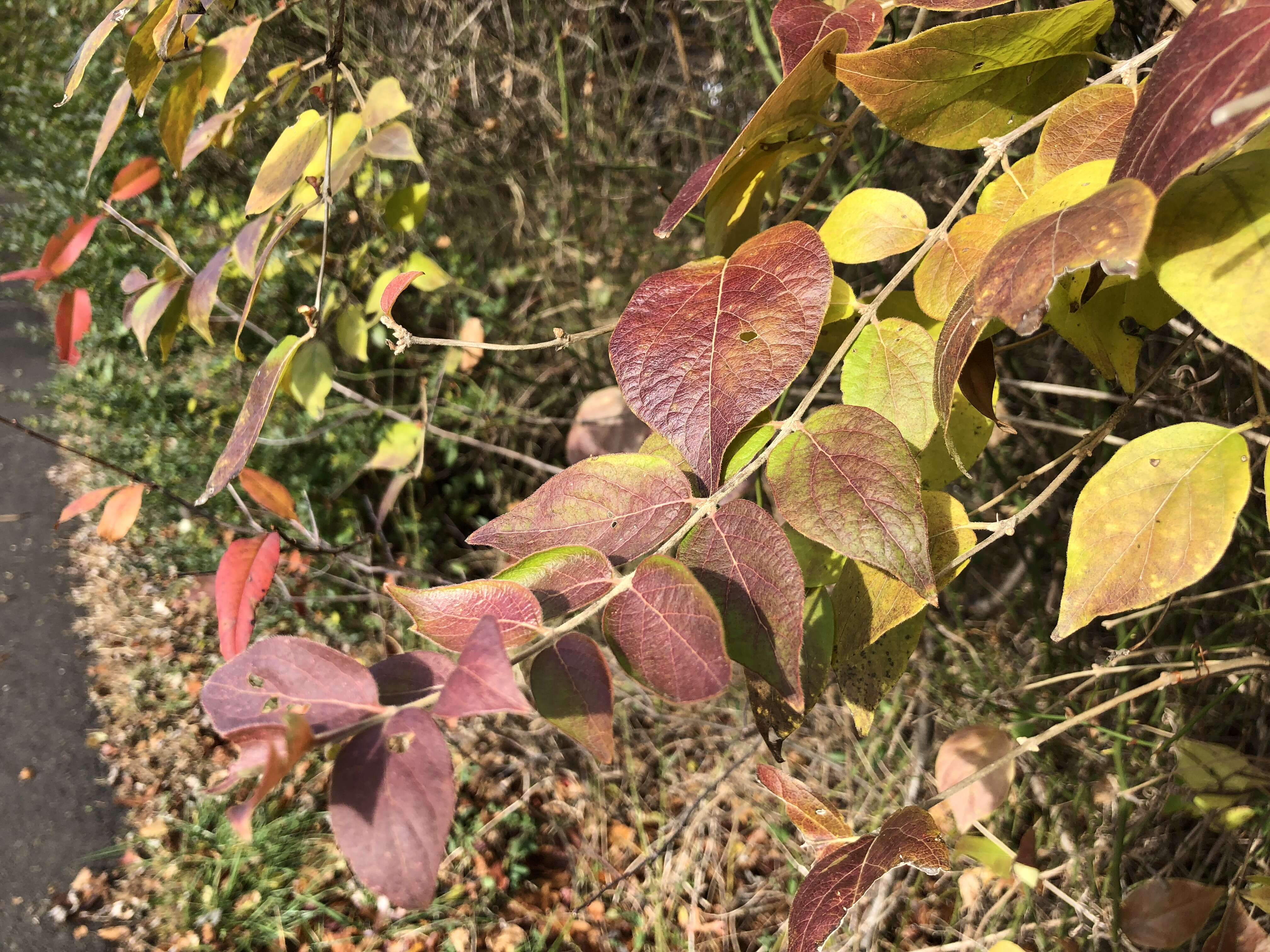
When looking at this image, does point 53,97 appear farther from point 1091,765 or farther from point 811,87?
point 1091,765

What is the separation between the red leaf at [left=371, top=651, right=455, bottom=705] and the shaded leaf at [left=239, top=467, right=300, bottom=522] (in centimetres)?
90

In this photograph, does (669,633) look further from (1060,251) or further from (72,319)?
(72,319)

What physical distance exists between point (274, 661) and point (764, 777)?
30 cm

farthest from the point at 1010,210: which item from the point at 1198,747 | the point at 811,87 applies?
the point at 1198,747

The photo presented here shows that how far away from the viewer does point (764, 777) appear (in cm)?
47

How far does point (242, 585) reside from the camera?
1.03 meters

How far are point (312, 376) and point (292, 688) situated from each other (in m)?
0.84

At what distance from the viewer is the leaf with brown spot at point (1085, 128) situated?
0.38 meters

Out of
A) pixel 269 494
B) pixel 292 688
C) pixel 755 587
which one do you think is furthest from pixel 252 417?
pixel 269 494

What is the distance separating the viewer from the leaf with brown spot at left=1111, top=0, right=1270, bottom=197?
0.25 metres

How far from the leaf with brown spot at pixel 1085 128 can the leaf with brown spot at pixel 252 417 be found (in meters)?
0.49

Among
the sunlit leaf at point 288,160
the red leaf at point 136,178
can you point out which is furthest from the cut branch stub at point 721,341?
the red leaf at point 136,178

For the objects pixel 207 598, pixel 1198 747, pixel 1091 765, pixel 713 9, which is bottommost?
pixel 207 598

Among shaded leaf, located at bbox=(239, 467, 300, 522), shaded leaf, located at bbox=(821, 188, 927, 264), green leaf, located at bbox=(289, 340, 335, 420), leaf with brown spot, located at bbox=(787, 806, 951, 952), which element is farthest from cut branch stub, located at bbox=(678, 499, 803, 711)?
shaded leaf, located at bbox=(239, 467, 300, 522)
